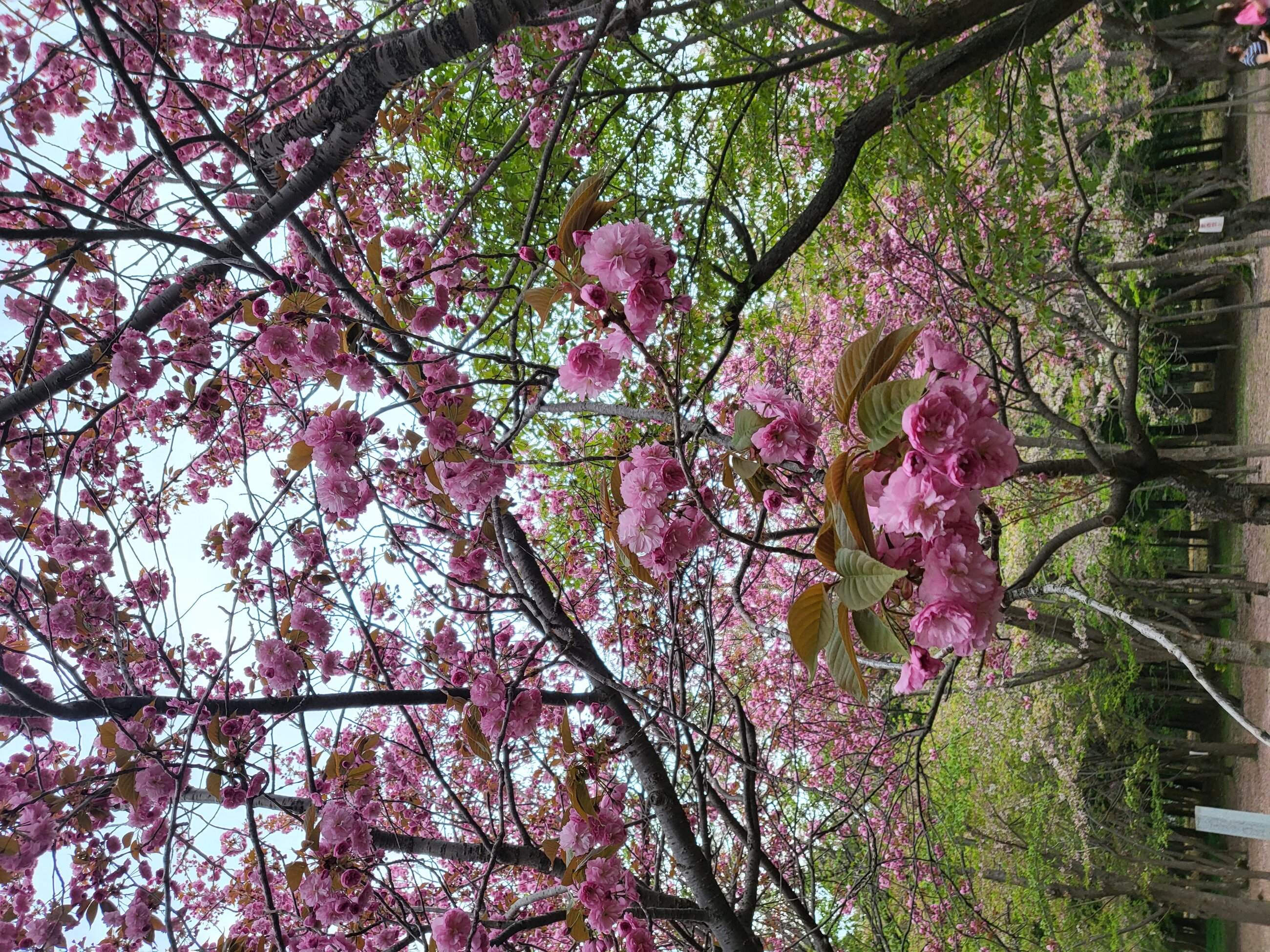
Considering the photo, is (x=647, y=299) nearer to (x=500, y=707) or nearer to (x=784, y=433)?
(x=784, y=433)

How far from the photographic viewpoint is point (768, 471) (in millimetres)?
1197

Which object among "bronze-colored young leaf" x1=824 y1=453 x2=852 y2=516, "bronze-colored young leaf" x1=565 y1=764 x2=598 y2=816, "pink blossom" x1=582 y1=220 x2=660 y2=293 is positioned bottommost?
"bronze-colored young leaf" x1=565 y1=764 x2=598 y2=816

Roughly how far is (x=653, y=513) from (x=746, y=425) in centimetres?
26

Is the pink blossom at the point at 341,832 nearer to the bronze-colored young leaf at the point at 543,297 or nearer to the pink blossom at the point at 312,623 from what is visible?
the pink blossom at the point at 312,623

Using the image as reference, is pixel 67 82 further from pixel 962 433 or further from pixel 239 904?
pixel 239 904

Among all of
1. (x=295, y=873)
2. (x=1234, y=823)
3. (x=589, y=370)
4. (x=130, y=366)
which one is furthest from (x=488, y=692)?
(x=1234, y=823)

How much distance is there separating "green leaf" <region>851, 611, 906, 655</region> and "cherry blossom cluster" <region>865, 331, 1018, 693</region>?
0.10 ft

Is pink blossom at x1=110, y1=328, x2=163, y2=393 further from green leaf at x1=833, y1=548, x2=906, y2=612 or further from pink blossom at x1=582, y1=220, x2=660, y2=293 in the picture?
green leaf at x1=833, y1=548, x2=906, y2=612

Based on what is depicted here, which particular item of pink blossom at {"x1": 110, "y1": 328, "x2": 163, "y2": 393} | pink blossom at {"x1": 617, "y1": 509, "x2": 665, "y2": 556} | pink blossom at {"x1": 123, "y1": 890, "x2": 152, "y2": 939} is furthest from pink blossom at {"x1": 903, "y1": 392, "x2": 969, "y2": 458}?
pink blossom at {"x1": 123, "y1": 890, "x2": 152, "y2": 939}

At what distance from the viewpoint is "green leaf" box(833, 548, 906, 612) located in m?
0.74

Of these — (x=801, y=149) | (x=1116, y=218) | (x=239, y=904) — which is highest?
(x=1116, y=218)

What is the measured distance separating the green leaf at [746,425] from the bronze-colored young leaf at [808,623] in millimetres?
319

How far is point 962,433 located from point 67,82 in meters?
3.34

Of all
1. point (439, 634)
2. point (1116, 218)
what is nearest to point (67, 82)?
point (439, 634)
